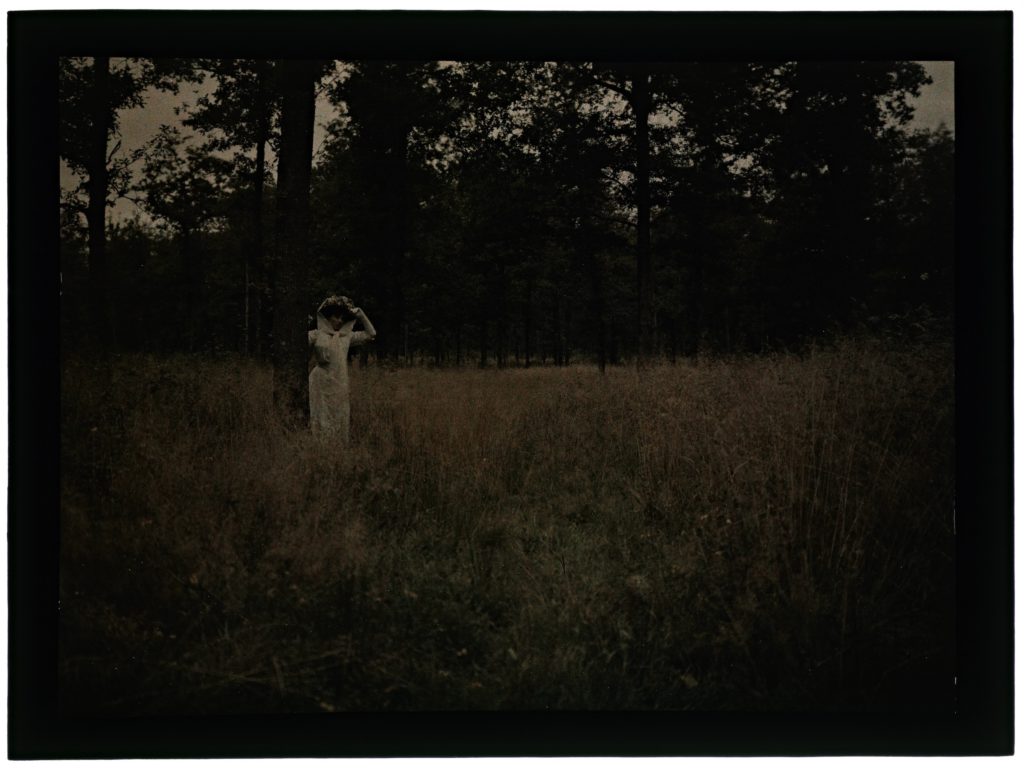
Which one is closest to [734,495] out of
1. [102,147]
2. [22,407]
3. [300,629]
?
[300,629]

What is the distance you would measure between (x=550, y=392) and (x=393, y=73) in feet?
12.6

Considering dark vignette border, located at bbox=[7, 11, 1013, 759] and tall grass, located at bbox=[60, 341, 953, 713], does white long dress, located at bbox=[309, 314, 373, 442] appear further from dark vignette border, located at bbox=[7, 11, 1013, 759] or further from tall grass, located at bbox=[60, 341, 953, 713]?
dark vignette border, located at bbox=[7, 11, 1013, 759]

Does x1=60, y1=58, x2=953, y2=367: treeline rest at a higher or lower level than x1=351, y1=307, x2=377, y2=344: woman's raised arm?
higher

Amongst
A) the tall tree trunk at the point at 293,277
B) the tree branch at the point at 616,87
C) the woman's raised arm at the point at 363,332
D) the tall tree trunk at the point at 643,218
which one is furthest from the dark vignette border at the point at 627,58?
the woman's raised arm at the point at 363,332

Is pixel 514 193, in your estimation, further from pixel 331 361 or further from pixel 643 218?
pixel 643 218

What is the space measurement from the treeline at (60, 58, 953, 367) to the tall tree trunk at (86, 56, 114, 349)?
0.01m

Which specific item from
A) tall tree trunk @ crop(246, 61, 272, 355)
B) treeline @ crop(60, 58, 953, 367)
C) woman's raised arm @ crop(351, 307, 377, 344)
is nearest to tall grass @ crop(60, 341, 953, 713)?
treeline @ crop(60, 58, 953, 367)

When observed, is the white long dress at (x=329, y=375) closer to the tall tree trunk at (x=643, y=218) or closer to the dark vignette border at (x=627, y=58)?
the dark vignette border at (x=627, y=58)

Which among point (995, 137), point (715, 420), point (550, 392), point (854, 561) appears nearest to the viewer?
point (854, 561)

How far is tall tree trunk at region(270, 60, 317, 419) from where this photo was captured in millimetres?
4887

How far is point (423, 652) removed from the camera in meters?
2.71

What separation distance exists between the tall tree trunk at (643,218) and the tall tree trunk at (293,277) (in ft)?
9.29

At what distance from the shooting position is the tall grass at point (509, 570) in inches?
106

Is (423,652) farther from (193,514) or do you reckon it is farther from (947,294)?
(947,294)
